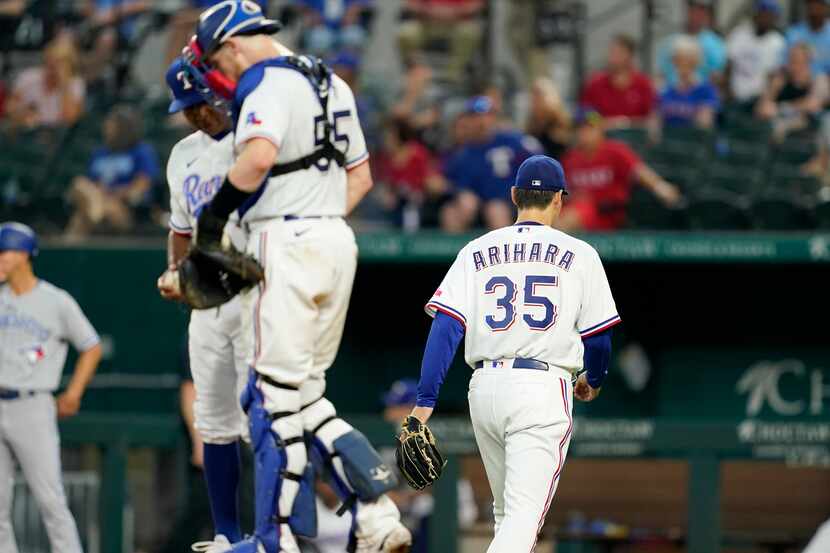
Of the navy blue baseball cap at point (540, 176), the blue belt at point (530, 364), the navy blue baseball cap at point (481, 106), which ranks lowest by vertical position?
the blue belt at point (530, 364)

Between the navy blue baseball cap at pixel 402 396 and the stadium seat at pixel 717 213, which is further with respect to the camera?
the stadium seat at pixel 717 213

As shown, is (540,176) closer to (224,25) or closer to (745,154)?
(224,25)

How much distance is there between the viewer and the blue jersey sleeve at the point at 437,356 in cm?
571

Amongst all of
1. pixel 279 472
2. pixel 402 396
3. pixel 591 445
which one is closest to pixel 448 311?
pixel 279 472

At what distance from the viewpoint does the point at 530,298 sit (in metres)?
5.73

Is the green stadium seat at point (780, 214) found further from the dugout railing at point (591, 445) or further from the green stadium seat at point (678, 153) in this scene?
the dugout railing at point (591, 445)

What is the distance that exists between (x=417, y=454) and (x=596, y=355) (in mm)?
741

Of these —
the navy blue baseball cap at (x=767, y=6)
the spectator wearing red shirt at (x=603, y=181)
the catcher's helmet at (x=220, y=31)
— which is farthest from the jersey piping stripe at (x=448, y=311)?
the navy blue baseball cap at (x=767, y=6)

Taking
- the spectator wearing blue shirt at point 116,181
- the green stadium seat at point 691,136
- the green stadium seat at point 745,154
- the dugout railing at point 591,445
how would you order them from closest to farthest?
the dugout railing at point 591,445 < the green stadium seat at point 745,154 < the green stadium seat at point 691,136 < the spectator wearing blue shirt at point 116,181

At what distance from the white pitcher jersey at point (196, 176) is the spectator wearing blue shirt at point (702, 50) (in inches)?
257

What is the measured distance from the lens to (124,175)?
1174cm

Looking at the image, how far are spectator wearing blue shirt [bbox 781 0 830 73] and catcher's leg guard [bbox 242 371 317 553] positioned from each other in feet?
23.0

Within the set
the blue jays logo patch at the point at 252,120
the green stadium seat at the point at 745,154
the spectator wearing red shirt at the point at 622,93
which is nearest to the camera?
the blue jays logo patch at the point at 252,120

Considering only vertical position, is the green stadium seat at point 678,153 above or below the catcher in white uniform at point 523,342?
above
